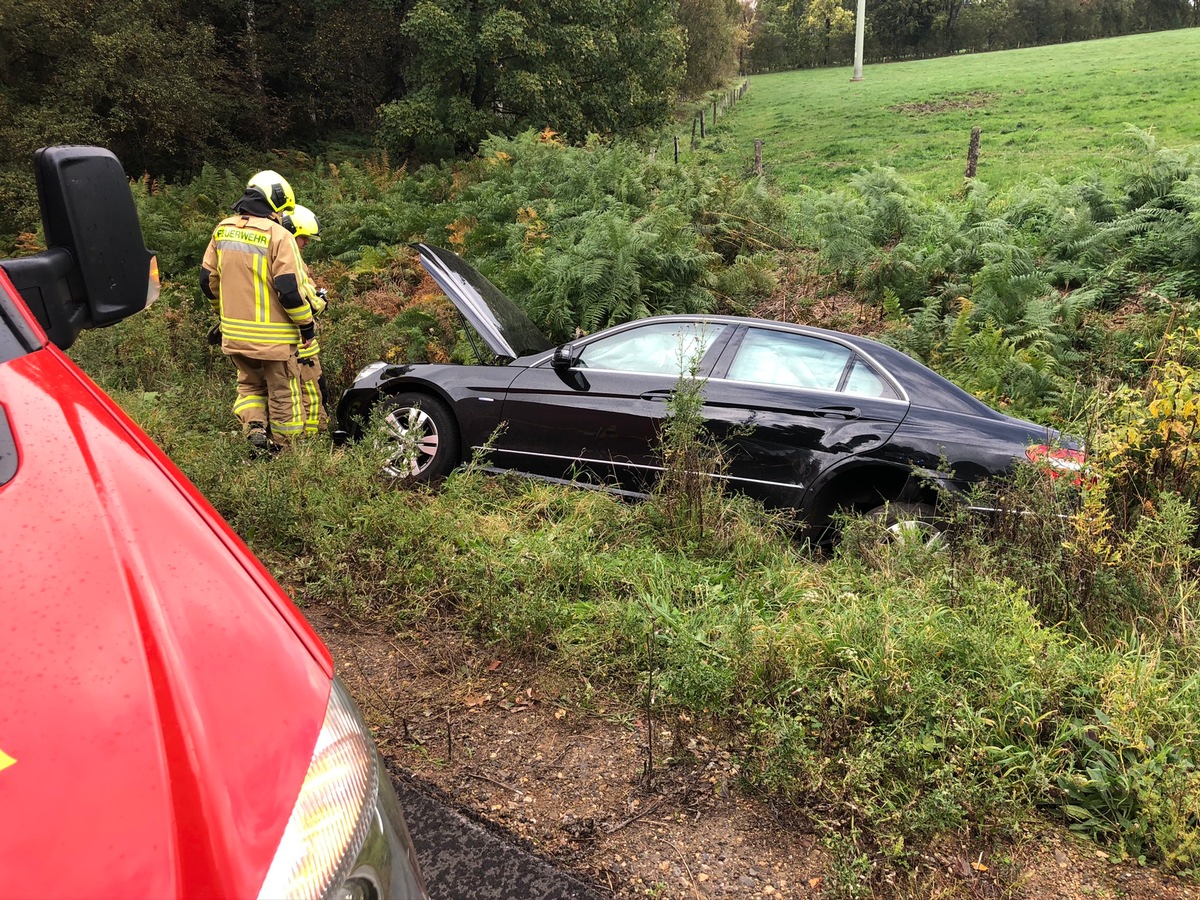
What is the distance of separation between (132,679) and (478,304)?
5141 millimetres

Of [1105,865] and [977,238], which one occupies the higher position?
[977,238]

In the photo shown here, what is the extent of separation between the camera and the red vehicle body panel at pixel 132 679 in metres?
1.05

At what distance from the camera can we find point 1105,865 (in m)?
2.55

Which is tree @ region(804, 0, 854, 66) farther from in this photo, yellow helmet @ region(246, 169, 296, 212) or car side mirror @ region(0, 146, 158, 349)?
car side mirror @ region(0, 146, 158, 349)

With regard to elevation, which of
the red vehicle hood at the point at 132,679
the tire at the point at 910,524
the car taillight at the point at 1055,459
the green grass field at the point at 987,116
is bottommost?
the tire at the point at 910,524

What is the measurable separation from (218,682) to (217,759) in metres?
0.13

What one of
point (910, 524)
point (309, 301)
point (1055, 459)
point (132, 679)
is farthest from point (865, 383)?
point (132, 679)

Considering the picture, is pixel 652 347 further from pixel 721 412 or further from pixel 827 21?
pixel 827 21

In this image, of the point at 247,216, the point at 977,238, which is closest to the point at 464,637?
the point at 247,216

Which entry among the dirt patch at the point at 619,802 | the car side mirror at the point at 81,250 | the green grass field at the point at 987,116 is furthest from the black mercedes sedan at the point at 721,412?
the green grass field at the point at 987,116

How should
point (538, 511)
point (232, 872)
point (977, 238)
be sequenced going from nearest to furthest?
point (232, 872), point (538, 511), point (977, 238)

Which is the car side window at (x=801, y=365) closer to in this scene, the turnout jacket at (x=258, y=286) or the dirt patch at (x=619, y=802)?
the dirt patch at (x=619, y=802)

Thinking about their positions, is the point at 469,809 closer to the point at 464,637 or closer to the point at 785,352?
the point at 464,637

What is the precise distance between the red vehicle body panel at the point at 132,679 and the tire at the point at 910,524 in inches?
143
